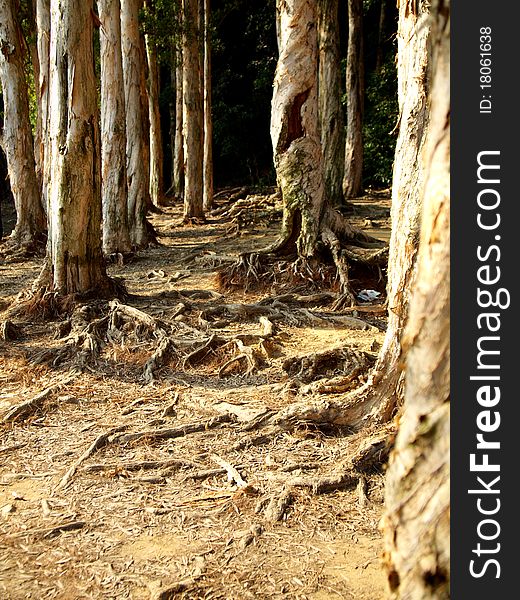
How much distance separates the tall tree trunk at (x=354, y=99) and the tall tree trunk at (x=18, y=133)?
875cm

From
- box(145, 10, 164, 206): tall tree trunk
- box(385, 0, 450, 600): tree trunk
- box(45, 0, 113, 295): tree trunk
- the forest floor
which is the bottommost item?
the forest floor

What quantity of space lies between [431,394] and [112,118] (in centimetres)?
1094

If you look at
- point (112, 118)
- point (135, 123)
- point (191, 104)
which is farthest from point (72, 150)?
point (191, 104)

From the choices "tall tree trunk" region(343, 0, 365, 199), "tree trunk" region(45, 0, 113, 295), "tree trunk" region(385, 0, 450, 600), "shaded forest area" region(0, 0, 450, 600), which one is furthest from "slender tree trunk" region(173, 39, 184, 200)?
"tree trunk" region(385, 0, 450, 600)

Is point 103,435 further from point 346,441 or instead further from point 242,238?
point 242,238

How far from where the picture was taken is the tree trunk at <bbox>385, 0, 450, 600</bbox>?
1.75 meters

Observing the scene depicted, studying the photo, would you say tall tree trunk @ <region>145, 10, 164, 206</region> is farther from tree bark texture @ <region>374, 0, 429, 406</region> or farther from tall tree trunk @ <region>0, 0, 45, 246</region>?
tree bark texture @ <region>374, 0, 429, 406</region>

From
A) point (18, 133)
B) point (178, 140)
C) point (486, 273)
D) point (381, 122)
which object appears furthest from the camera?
point (381, 122)

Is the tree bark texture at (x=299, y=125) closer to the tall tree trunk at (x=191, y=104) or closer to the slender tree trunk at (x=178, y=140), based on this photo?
the tall tree trunk at (x=191, y=104)

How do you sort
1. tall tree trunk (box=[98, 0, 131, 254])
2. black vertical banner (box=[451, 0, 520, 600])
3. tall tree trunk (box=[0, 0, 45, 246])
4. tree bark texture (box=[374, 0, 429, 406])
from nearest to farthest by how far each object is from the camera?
black vertical banner (box=[451, 0, 520, 600])
tree bark texture (box=[374, 0, 429, 406])
tall tree trunk (box=[98, 0, 131, 254])
tall tree trunk (box=[0, 0, 45, 246])

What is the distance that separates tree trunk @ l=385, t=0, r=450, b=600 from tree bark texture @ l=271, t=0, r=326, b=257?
799cm

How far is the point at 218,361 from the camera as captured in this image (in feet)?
23.0

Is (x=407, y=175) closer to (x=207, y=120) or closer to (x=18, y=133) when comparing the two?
(x=18, y=133)

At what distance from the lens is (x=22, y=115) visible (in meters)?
13.7
